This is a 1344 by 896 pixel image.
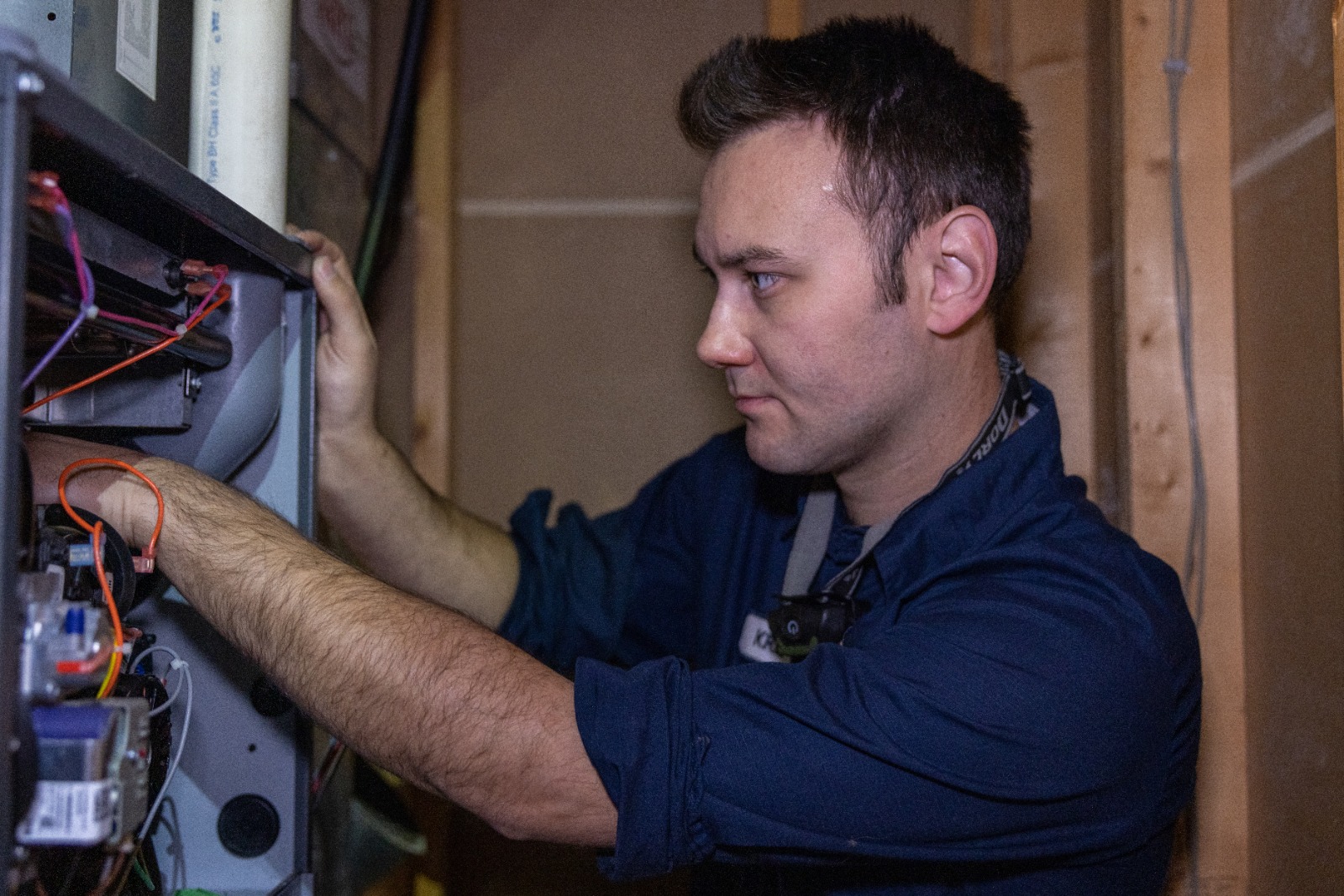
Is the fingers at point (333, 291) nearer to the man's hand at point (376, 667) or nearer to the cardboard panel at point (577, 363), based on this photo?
the man's hand at point (376, 667)

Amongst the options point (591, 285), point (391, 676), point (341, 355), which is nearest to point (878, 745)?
point (391, 676)

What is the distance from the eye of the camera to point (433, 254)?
66.9 inches

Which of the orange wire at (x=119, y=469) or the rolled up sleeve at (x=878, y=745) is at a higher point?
the orange wire at (x=119, y=469)

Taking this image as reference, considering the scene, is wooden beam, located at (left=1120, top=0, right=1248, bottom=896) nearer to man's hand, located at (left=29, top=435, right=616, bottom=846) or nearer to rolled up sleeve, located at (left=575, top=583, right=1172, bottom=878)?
rolled up sleeve, located at (left=575, top=583, right=1172, bottom=878)

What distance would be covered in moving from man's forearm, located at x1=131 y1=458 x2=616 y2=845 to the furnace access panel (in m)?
0.06

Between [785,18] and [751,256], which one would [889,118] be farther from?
[785,18]

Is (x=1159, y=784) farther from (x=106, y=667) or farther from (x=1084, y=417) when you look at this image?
(x=106, y=667)

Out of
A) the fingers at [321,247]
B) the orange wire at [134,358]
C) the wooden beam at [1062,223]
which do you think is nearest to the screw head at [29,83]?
the orange wire at [134,358]

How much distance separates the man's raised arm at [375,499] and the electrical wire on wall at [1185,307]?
845 mm

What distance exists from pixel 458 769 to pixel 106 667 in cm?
27

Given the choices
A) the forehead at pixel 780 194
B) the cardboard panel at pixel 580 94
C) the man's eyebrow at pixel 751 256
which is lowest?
the man's eyebrow at pixel 751 256

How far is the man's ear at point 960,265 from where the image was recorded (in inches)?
45.6

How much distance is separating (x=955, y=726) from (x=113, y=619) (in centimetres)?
62

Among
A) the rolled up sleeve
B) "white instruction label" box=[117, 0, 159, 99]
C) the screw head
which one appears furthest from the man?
the screw head
